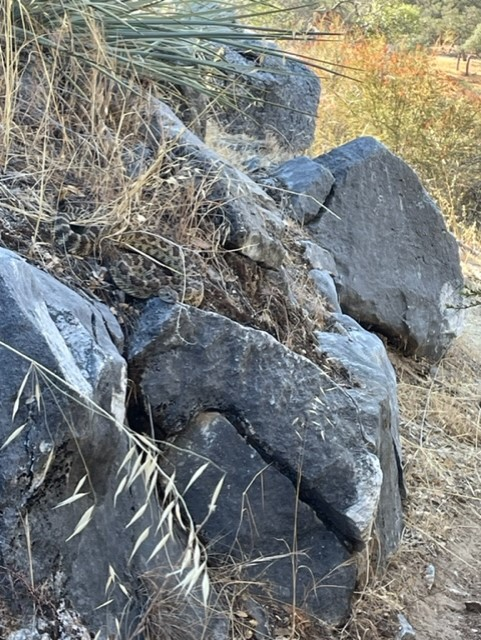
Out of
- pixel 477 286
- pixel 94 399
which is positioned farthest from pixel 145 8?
pixel 477 286

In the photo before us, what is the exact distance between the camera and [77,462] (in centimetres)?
224

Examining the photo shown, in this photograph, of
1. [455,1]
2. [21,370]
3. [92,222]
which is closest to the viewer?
[21,370]

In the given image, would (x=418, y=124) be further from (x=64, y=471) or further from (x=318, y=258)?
(x=64, y=471)

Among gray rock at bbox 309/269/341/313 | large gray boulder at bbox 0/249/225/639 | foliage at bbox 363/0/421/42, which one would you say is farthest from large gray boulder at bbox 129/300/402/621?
foliage at bbox 363/0/421/42

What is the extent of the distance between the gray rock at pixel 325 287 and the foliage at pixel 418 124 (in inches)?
258

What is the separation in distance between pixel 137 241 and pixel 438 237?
331 centimetres

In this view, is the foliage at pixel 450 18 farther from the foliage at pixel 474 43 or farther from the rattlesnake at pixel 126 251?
the rattlesnake at pixel 126 251

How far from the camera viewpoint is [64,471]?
7.27 ft

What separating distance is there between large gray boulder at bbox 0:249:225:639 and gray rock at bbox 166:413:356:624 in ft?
1.11

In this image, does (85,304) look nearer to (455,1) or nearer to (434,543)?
(434,543)

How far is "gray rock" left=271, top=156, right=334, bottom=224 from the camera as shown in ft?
16.8

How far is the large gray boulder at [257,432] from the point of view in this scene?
2.81 m

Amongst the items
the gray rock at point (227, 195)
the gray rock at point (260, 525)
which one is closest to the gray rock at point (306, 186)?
the gray rock at point (227, 195)

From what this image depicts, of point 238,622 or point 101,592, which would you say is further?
point 238,622
